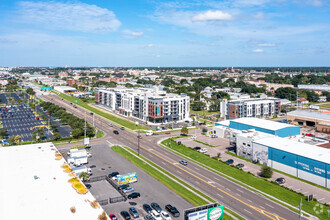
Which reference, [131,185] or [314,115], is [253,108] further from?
[131,185]

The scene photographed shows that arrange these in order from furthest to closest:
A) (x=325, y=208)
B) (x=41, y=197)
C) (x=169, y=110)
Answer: (x=169, y=110)
(x=325, y=208)
(x=41, y=197)

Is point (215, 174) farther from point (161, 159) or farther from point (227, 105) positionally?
point (227, 105)

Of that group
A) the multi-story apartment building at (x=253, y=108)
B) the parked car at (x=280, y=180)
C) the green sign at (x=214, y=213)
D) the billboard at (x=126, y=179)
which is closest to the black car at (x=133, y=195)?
the billboard at (x=126, y=179)

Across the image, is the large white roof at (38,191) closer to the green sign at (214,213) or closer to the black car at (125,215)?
the black car at (125,215)

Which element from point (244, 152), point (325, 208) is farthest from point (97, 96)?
point (325, 208)

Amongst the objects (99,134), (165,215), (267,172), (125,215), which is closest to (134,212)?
(125,215)

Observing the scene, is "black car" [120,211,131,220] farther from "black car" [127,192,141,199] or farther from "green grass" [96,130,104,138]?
"green grass" [96,130,104,138]

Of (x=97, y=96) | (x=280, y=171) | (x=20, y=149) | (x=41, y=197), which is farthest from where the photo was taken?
(x=97, y=96)
